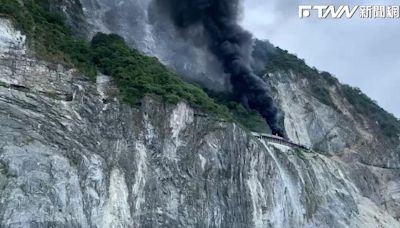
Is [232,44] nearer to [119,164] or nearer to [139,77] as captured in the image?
[139,77]

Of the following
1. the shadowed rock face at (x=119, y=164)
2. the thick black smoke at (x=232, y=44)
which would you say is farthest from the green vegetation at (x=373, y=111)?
the shadowed rock face at (x=119, y=164)

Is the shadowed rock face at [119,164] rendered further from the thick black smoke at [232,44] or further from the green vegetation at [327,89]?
the green vegetation at [327,89]

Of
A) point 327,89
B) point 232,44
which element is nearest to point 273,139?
point 232,44

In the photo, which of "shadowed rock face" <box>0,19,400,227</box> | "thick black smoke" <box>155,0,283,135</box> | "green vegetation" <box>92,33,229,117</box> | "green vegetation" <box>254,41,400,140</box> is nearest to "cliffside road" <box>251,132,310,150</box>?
"shadowed rock face" <box>0,19,400,227</box>

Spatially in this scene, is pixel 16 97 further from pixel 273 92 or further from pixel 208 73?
pixel 273 92

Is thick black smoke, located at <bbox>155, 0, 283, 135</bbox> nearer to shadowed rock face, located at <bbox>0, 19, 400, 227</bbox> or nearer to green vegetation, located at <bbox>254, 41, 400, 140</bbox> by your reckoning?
green vegetation, located at <bbox>254, 41, 400, 140</bbox>
